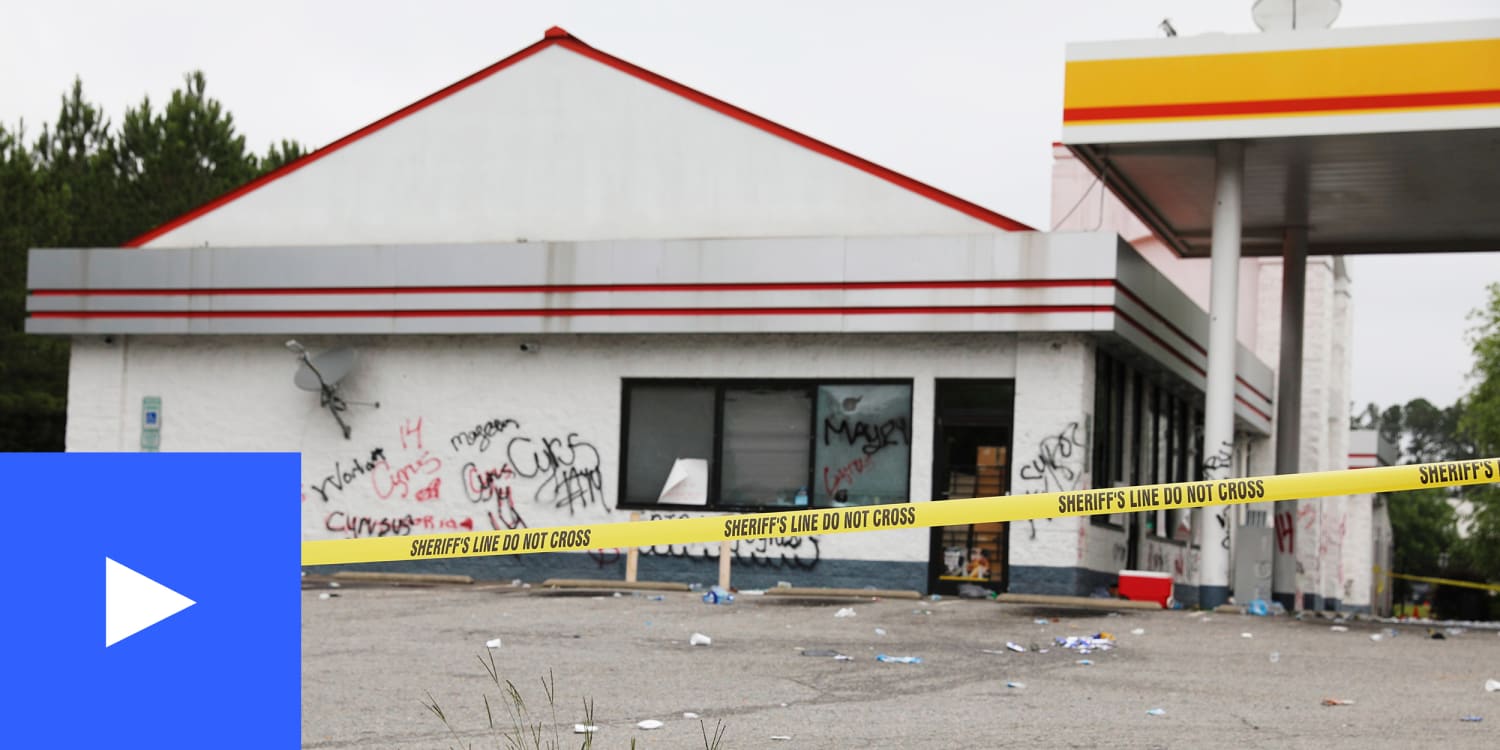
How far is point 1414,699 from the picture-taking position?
1010 centimetres

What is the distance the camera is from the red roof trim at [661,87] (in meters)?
20.5

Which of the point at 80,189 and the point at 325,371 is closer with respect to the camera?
the point at 325,371

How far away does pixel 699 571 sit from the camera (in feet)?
68.2

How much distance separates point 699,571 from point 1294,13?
932cm

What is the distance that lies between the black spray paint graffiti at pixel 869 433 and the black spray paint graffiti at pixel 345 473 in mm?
5933

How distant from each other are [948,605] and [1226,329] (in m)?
4.38

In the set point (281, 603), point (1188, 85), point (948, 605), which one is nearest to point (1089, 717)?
point (281, 603)

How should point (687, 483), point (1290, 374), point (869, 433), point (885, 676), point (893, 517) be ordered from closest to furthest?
point (893, 517)
point (885, 676)
point (869, 433)
point (687, 483)
point (1290, 374)

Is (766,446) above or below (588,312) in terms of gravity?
below

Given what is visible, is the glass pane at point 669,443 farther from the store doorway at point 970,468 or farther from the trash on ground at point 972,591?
the trash on ground at point 972,591

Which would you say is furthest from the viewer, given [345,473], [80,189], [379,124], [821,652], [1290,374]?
[80,189]

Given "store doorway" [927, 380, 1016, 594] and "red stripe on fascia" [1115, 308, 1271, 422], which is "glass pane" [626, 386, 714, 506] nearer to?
"store doorway" [927, 380, 1016, 594]

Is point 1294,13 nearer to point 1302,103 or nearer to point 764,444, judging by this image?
point 1302,103
